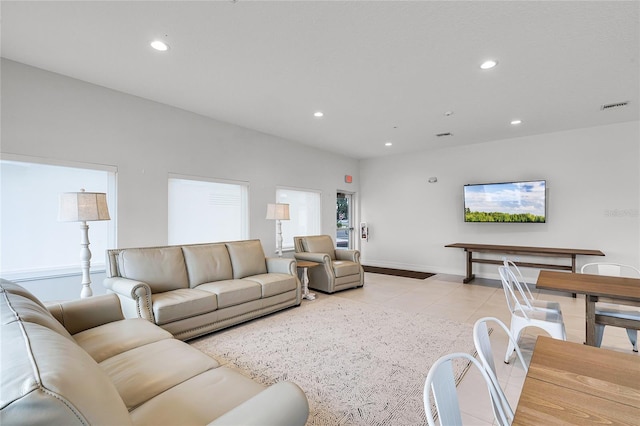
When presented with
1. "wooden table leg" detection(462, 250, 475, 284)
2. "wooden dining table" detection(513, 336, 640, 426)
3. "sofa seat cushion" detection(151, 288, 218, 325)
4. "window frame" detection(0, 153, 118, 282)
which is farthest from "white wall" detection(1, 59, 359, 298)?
"wooden dining table" detection(513, 336, 640, 426)

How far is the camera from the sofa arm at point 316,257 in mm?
4789

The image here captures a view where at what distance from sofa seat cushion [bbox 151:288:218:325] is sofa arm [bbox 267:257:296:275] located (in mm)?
1178

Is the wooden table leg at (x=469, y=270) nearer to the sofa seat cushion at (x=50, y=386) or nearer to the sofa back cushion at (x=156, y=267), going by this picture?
the sofa back cushion at (x=156, y=267)

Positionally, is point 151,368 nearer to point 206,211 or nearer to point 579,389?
point 579,389

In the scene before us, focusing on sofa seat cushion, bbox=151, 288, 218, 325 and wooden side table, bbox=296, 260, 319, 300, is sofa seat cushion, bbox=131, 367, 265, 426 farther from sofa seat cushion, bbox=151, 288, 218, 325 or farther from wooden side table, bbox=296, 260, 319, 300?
wooden side table, bbox=296, 260, 319, 300

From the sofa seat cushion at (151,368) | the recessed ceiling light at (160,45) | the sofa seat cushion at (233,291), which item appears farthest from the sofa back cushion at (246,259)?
the recessed ceiling light at (160,45)

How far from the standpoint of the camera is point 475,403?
199 centimetres

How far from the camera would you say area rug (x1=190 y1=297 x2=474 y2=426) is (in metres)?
1.96

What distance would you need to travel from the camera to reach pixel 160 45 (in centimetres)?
257

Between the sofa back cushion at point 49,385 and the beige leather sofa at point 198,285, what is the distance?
2018 mm

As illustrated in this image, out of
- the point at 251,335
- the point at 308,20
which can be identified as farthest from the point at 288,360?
the point at 308,20

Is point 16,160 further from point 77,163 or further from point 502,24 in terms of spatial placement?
point 502,24

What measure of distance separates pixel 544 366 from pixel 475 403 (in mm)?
1157

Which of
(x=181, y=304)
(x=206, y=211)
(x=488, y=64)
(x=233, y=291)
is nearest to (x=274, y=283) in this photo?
(x=233, y=291)
